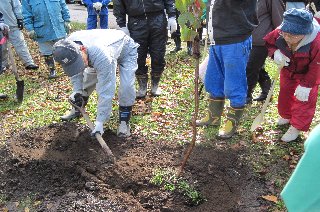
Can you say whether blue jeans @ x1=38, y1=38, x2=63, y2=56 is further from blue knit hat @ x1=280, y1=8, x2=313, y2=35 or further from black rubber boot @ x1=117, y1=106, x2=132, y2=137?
blue knit hat @ x1=280, y1=8, x2=313, y2=35

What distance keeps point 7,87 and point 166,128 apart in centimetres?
351

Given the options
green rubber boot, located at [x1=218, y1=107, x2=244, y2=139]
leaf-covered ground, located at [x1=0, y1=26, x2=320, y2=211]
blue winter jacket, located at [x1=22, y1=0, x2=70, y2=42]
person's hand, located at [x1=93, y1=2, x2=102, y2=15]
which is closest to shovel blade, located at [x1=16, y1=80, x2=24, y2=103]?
leaf-covered ground, located at [x1=0, y1=26, x2=320, y2=211]

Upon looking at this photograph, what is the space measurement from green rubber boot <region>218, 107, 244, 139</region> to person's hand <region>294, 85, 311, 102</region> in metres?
0.69

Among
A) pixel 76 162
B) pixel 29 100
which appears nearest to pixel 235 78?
pixel 76 162

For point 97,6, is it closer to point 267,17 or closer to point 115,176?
point 267,17

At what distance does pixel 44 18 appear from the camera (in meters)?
7.00

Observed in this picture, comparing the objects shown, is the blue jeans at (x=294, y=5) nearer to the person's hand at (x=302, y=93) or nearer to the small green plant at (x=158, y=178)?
the person's hand at (x=302, y=93)

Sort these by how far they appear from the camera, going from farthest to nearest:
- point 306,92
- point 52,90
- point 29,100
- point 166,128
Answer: point 52,90 < point 29,100 < point 166,128 < point 306,92

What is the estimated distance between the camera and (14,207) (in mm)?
3793

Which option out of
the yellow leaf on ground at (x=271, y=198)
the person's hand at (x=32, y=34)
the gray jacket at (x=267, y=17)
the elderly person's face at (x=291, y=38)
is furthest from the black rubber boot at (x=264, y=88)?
the person's hand at (x=32, y=34)

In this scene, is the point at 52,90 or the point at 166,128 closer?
the point at 166,128

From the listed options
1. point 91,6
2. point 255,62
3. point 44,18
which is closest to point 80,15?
point 91,6

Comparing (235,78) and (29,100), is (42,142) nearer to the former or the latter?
(29,100)

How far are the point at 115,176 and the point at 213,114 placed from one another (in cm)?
168
